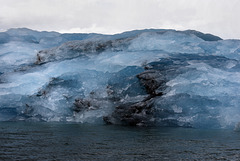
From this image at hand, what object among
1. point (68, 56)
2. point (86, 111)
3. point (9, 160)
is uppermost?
point (68, 56)

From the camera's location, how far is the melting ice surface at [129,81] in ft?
63.6

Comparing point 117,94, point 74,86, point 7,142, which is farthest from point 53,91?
point 7,142

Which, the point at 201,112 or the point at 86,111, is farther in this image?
the point at 86,111

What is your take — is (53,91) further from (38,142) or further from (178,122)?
(38,142)

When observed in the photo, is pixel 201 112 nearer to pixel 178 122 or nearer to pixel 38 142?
pixel 178 122

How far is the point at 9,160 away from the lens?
7.60 meters

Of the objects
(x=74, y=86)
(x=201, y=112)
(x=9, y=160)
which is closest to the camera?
(x=9, y=160)

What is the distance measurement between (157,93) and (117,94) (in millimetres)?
3972

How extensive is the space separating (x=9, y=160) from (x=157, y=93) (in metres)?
14.2

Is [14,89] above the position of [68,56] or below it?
below

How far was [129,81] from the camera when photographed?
925 inches

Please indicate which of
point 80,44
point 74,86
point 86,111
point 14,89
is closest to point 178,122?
point 86,111

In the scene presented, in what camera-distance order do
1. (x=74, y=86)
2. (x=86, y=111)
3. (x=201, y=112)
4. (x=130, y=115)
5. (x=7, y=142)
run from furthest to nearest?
(x=74, y=86) < (x=86, y=111) < (x=130, y=115) < (x=201, y=112) < (x=7, y=142)

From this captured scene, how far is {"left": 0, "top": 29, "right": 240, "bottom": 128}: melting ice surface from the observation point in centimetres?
1939
